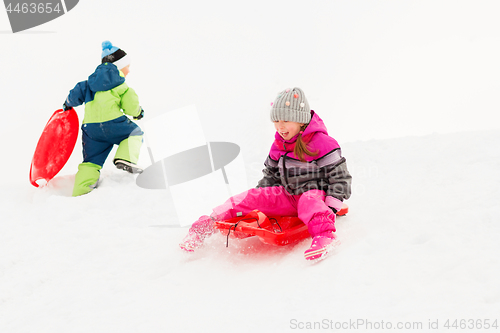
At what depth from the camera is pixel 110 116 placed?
12.3ft

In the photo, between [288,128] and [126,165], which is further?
[126,165]

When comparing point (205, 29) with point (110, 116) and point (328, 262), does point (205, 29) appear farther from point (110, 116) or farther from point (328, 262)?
point (328, 262)

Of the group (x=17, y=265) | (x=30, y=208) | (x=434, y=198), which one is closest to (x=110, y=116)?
(x=30, y=208)

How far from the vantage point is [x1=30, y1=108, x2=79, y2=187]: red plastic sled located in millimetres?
3730

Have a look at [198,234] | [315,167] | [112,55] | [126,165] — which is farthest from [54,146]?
[315,167]

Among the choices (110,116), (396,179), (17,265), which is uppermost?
(110,116)

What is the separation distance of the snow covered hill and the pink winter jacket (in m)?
0.26

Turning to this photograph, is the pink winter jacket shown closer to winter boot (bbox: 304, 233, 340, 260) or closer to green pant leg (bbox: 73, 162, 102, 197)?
winter boot (bbox: 304, 233, 340, 260)

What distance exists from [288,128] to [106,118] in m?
2.01

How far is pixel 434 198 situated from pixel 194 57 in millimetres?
7348

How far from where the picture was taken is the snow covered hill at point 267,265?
157 cm

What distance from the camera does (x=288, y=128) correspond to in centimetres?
242

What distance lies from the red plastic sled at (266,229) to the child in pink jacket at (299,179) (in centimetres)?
6

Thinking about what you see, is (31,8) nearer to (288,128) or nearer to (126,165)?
(126,165)
